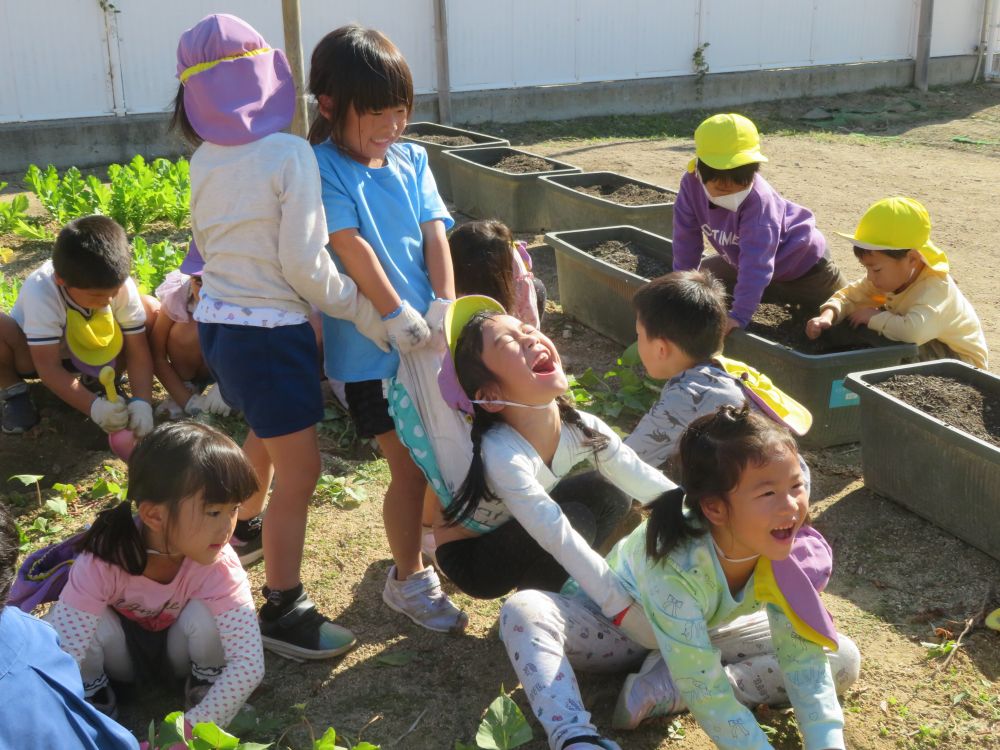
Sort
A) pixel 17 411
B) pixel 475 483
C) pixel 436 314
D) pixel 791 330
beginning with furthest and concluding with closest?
pixel 791 330, pixel 17 411, pixel 436 314, pixel 475 483

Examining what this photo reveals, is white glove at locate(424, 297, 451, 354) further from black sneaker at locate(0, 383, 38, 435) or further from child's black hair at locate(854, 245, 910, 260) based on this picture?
black sneaker at locate(0, 383, 38, 435)

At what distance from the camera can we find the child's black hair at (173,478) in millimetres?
2268

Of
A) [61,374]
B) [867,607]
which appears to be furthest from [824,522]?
[61,374]

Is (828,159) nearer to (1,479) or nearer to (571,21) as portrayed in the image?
(571,21)

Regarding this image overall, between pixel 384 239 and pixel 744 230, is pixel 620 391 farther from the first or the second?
pixel 384 239

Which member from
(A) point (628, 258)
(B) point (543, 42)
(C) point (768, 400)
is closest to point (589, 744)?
(C) point (768, 400)

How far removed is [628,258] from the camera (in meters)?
5.18

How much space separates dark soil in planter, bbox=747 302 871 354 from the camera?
167 inches

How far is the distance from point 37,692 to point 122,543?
0.96 meters

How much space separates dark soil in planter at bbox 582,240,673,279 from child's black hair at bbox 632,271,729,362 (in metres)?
1.71

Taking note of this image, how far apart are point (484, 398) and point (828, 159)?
759cm

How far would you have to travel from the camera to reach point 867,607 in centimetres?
297

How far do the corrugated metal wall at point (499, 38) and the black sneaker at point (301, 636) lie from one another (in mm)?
7901

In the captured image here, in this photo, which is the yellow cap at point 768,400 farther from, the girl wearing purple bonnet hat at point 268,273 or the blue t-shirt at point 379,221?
the girl wearing purple bonnet hat at point 268,273
